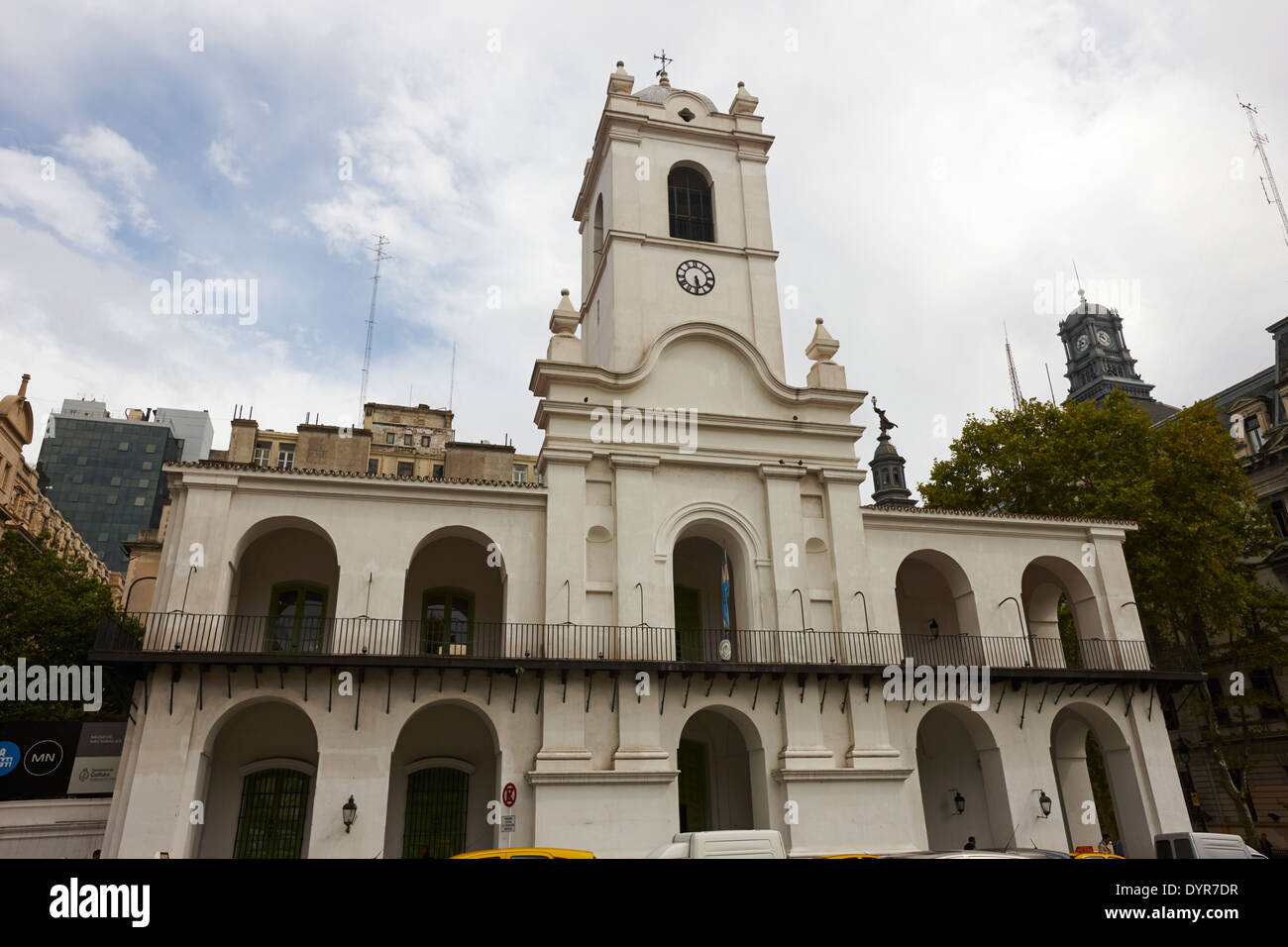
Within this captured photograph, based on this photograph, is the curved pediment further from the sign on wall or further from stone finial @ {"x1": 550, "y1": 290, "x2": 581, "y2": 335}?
the sign on wall

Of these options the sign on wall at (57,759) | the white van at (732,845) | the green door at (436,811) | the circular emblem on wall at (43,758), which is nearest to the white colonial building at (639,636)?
the green door at (436,811)

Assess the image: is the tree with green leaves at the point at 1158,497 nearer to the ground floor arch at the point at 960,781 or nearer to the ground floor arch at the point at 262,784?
the ground floor arch at the point at 960,781

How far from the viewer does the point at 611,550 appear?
2303 centimetres

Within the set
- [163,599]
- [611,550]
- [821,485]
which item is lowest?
[163,599]

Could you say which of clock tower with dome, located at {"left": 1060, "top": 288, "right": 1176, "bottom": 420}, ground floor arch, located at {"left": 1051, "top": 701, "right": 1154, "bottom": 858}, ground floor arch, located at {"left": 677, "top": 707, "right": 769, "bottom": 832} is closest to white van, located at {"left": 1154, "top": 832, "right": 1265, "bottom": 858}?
ground floor arch, located at {"left": 1051, "top": 701, "right": 1154, "bottom": 858}

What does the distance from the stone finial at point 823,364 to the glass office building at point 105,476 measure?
8219cm

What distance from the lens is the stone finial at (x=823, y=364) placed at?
26.3 metres

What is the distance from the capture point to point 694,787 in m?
25.3

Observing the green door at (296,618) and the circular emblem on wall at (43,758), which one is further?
the green door at (296,618)

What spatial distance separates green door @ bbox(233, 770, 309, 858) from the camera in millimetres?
21391

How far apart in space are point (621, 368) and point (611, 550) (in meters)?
5.69

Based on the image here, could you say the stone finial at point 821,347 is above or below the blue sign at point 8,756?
above
